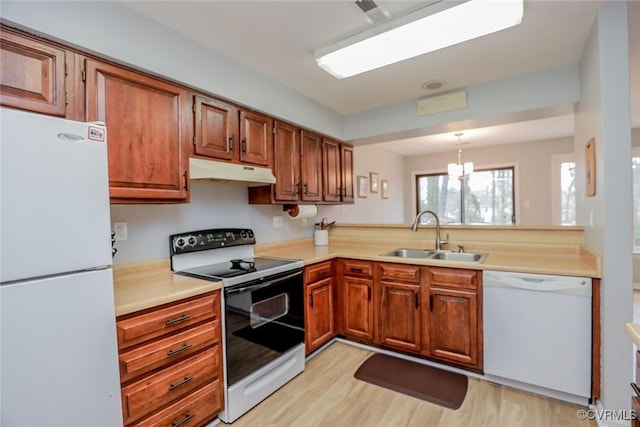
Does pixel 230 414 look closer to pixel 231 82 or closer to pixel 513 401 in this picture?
pixel 513 401

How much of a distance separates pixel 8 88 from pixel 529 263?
Answer: 3055mm

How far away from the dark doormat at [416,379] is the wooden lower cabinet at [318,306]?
413 millimetres

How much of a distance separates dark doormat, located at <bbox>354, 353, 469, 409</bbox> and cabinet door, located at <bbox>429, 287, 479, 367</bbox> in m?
0.14

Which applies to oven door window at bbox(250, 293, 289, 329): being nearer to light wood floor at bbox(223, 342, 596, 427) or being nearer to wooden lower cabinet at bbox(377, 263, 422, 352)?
light wood floor at bbox(223, 342, 596, 427)

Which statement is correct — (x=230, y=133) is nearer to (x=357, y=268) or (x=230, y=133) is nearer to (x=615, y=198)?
(x=357, y=268)

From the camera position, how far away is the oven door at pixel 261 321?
1840 mm

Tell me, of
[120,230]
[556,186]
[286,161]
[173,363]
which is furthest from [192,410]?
[556,186]

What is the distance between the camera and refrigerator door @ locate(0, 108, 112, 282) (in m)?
1.04

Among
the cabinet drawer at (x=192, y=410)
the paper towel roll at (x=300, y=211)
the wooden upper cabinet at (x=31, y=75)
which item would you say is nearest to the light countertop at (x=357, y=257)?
the paper towel roll at (x=300, y=211)

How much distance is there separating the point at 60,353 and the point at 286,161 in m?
1.95

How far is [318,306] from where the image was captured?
102 inches

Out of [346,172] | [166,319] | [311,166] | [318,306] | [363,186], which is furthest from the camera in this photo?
[363,186]

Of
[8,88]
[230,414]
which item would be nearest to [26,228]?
[8,88]

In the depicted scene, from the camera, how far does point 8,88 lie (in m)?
1.25
